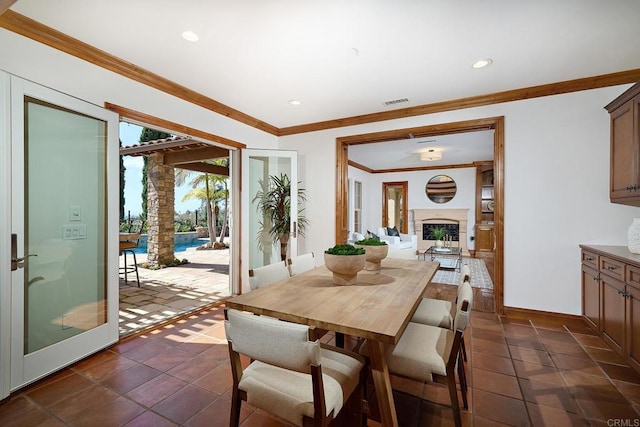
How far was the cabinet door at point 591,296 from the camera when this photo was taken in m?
2.60

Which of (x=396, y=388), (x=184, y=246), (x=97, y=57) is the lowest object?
(x=184, y=246)

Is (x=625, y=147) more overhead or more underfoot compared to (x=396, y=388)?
more overhead

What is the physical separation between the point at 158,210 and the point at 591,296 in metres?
6.88

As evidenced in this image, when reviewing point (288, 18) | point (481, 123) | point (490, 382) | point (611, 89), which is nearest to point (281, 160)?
point (288, 18)

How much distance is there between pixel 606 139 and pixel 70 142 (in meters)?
4.92

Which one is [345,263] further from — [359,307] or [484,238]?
[484,238]

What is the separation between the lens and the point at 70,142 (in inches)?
88.3

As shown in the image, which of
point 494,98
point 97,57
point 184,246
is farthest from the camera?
point 184,246

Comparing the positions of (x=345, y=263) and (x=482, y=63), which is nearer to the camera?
(x=345, y=263)

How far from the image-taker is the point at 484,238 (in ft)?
24.7

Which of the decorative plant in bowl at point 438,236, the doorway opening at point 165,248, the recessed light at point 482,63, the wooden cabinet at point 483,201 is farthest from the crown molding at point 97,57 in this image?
the wooden cabinet at point 483,201

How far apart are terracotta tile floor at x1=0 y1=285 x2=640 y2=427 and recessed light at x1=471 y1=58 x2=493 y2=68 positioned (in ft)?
8.38

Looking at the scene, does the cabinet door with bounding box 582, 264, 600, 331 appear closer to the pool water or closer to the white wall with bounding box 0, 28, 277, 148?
the white wall with bounding box 0, 28, 277, 148

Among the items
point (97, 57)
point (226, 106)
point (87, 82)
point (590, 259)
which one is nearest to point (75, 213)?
point (87, 82)
